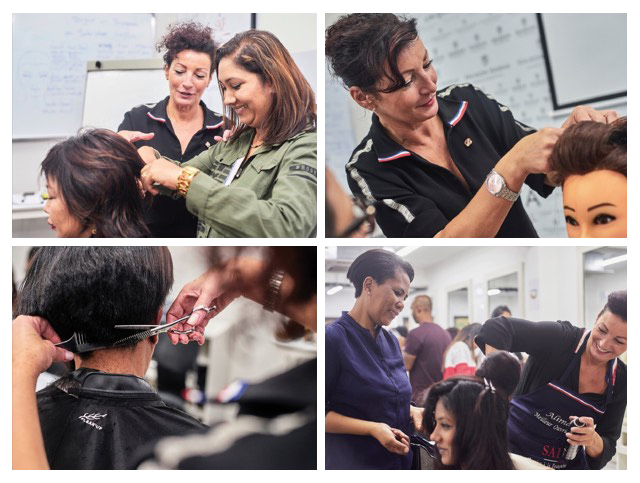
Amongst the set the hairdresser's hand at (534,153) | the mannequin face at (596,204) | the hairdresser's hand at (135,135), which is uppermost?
the hairdresser's hand at (135,135)

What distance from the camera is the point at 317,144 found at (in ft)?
7.18

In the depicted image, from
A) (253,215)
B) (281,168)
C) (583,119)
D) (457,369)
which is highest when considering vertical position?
(583,119)

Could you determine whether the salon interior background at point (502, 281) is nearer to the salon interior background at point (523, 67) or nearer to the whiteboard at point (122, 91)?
the salon interior background at point (523, 67)

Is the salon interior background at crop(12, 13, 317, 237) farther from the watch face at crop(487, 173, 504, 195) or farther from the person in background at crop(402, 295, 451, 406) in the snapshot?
the person in background at crop(402, 295, 451, 406)

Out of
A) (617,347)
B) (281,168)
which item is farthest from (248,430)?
(617,347)

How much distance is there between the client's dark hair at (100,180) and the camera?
2148 millimetres

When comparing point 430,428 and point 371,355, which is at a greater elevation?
point 371,355

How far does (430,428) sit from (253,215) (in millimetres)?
891

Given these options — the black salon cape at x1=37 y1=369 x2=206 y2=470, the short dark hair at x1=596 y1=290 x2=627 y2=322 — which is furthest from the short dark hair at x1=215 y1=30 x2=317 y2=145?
the short dark hair at x1=596 y1=290 x2=627 y2=322

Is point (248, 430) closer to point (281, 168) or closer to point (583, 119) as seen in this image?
point (281, 168)

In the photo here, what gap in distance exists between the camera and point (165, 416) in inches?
84.9

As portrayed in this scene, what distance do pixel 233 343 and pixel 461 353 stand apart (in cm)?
73

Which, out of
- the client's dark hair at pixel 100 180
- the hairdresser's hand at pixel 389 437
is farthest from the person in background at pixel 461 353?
the client's dark hair at pixel 100 180

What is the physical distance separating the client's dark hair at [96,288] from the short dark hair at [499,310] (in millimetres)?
1049
